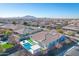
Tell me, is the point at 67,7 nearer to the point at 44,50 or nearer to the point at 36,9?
the point at 36,9

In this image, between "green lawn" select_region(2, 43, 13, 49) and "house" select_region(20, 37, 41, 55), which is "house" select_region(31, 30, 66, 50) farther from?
"green lawn" select_region(2, 43, 13, 49)

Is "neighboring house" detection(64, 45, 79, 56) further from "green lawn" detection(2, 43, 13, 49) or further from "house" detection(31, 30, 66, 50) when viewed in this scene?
"green lawn" detection(2, 43, 13, 49)

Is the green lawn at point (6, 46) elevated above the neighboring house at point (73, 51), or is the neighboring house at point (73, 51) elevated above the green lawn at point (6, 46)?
the green lawn at point (6, 46)

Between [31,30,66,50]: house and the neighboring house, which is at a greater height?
[31,30,66,50]: house

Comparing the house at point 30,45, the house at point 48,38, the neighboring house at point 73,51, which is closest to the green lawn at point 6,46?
the house at point 30,45

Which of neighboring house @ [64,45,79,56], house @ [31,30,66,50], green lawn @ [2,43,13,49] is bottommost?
neighboring house @ [64,45,79,56]

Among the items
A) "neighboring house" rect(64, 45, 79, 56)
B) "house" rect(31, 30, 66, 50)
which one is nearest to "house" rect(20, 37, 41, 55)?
"house" rect(31, 30, 66, 50)

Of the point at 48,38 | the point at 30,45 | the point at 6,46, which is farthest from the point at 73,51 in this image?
the point at 6,46

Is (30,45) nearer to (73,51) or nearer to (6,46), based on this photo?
(6,46)

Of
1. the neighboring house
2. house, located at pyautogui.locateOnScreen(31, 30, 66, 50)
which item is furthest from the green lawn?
the neighboring house

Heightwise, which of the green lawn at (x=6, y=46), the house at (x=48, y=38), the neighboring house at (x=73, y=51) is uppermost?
the house at (x=48, y=38)

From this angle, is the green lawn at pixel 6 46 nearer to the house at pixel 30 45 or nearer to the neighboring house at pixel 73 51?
the house at pixel 30 45

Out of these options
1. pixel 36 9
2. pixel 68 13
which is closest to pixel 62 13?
pixel 68 13
